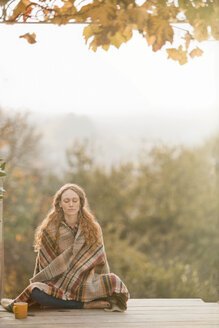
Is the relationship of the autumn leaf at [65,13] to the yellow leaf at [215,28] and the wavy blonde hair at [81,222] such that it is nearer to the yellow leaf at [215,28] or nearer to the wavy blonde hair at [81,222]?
the yellow leaf at [215,28]

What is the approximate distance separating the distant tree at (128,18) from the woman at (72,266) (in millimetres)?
1301

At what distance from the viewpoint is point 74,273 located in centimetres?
348

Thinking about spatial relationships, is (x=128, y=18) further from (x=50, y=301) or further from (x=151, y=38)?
(x=50, y=301)

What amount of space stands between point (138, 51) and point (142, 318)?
6.21 m

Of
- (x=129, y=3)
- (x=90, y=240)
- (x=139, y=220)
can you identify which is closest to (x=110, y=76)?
(x=139, y=220)

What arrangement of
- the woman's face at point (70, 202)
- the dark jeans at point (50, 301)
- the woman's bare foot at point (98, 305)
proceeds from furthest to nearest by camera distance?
the woman's face at point (70, 202) < the woman's bare foot at point (98, 305) < the dark jeans at point (50, 301)

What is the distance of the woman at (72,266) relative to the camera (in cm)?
338

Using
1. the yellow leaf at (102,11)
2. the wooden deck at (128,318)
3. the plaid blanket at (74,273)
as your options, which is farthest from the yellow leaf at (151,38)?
the wooden deck at (128,318)

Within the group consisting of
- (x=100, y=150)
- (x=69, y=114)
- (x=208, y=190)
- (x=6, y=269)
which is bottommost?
(x=6, y=269)

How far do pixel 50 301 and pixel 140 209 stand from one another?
480 centimetres

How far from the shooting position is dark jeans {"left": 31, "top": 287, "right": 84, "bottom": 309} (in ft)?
10.9

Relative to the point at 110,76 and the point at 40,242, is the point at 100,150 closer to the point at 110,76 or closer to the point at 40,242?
the point at 110,76

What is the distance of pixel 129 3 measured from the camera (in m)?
2.64

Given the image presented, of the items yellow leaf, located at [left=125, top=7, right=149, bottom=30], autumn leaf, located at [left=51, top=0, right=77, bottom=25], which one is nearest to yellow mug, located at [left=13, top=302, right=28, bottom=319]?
autumn leaf, located at [left=51, top=0, right=77, bottom=25]
